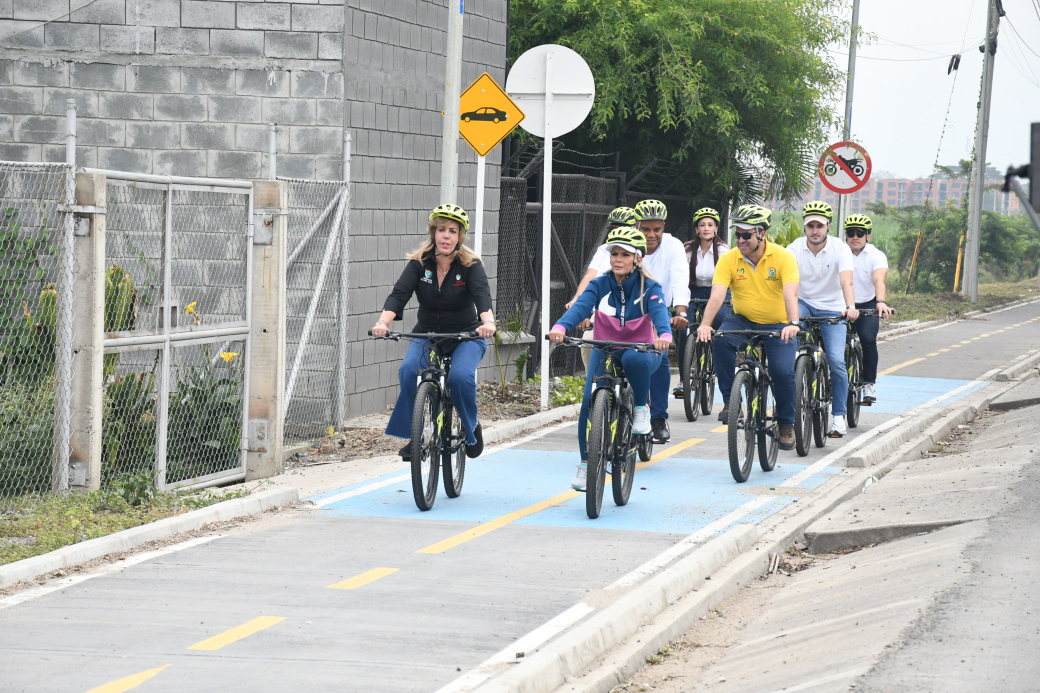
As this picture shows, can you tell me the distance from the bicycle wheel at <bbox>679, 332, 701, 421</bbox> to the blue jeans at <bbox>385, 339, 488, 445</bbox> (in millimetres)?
4572

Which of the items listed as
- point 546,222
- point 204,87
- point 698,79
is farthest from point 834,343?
point 698,79

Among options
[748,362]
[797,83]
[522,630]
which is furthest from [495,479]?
[797,83]

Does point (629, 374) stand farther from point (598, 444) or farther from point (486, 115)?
point (486, 115)

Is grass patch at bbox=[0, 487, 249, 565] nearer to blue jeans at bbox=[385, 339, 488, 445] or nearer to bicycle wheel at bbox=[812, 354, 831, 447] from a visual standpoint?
blue jeans at bbox=[385, 339, 488, 445]

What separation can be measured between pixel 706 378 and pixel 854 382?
1.44 metres

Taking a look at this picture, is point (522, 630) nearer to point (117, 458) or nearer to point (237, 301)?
point (117, 458)

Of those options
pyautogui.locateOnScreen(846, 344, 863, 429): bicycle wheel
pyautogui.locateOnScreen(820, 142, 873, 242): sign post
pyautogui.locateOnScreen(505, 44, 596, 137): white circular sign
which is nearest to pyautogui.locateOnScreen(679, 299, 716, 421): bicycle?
pyautogui.locateOnScreen(846, 344, 863, 429): bicycle wheel

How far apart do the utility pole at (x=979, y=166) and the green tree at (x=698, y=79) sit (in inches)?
584

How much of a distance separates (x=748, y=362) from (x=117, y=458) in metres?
4.50

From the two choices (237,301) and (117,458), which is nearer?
(117,458)

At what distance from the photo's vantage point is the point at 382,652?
5605 mm

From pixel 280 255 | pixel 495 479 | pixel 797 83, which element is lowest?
pixel 495 479

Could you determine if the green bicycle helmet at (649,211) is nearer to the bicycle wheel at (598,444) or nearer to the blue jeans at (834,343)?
the blue jeans at (834,343)

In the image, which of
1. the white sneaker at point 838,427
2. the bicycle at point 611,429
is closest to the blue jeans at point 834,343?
the white sneaker at point 838,427
